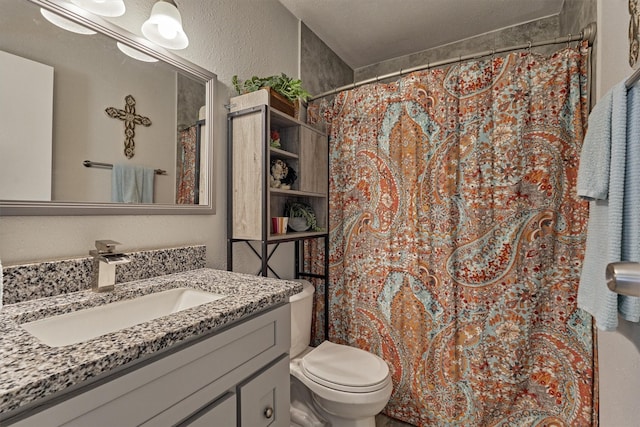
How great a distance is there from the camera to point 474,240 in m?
1.51

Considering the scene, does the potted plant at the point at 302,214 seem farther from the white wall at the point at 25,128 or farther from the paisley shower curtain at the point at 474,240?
the white wall at the point at 25,128

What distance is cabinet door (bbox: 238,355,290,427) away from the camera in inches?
31.8

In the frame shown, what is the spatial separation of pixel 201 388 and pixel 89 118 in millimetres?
948

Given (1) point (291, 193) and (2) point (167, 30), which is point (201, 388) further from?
(2) point (167, 30)

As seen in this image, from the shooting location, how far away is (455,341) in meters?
1.54

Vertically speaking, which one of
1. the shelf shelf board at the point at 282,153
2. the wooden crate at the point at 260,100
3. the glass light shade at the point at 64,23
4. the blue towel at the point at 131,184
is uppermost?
the glass light shade at the point at 64,23

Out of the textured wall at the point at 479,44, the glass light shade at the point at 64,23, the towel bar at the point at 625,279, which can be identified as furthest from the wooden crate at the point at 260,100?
the textured wall at the point at 479,44

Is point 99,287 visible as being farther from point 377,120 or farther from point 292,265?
point 377,120

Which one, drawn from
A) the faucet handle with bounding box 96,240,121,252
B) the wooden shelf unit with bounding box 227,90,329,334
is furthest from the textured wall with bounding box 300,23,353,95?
the faucet handle with bounding box 96,240,121,252

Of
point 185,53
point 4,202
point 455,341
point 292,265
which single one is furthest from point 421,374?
point 185,53

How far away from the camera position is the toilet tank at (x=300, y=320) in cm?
151

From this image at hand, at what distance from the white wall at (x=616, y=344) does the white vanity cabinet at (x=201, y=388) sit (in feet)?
3.17

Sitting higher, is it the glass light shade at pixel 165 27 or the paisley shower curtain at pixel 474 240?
the glass light shade at pixel 165 27

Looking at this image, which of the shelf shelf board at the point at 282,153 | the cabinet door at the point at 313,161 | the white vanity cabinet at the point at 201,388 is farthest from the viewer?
the cabinet door at the point at 313,161
